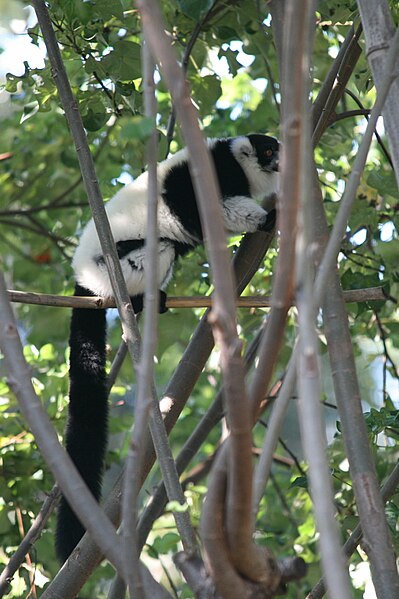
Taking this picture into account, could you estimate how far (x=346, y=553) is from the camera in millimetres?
2748

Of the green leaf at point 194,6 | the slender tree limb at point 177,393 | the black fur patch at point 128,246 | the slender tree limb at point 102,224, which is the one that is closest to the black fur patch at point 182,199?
the black fur patch at point 128,246

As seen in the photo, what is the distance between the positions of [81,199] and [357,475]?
4228 millimetres

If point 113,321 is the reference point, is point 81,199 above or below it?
above

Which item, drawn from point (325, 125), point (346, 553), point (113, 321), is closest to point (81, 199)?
point (113, 321)

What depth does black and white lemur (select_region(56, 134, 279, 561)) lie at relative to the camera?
3.71 metres

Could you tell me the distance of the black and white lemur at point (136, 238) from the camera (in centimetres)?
371

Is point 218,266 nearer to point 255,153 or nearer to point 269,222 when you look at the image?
point 269,222

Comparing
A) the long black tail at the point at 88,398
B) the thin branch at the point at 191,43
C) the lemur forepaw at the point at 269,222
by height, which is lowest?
the long black tail at the point at 88,398

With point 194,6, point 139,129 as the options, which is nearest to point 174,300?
point 194,6

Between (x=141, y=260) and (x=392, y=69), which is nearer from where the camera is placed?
(x=392, y=69)

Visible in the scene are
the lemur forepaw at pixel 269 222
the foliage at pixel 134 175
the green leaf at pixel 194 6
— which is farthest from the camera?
the lemur forepaw at pixel 269 222

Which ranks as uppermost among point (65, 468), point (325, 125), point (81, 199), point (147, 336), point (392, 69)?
point (81, 199)

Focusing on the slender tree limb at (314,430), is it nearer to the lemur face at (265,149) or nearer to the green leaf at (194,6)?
the green leaf at (194,6)

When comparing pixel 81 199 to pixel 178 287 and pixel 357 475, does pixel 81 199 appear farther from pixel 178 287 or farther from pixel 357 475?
pixel 357 475
